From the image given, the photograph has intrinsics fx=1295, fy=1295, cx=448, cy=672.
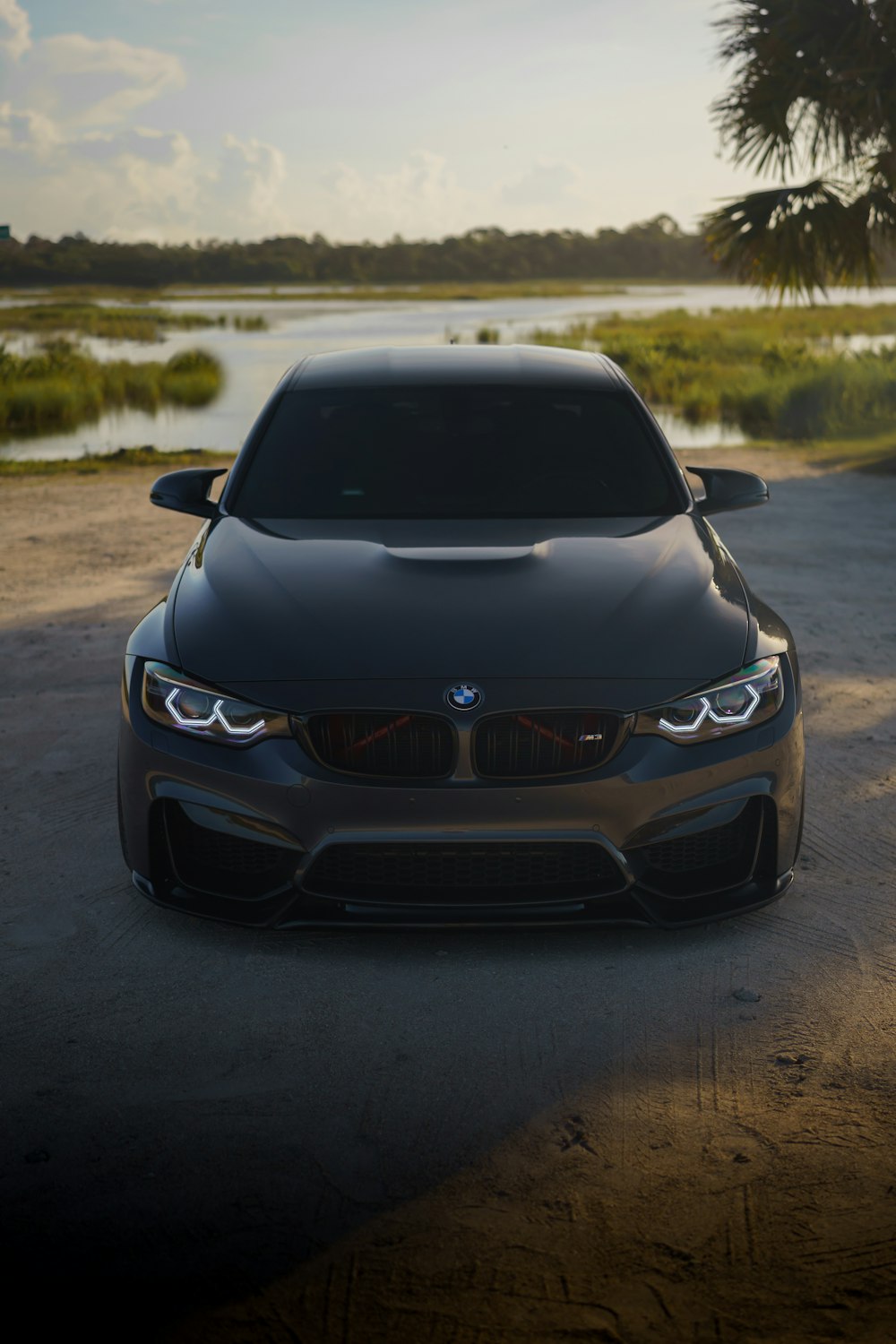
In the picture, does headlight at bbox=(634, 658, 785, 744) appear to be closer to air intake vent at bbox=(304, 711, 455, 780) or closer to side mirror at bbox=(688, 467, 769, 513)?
air intake vent at bbox=(304, 711, 455, 780)

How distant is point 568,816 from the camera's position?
3.17m

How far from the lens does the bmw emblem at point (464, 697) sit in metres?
3.17

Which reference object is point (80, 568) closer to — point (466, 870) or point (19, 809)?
point (19, 809)

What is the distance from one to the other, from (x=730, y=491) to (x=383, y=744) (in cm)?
193

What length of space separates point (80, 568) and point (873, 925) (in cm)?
675

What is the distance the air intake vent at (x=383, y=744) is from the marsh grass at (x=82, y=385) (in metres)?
17.9

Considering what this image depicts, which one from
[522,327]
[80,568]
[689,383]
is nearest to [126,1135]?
[80,568]

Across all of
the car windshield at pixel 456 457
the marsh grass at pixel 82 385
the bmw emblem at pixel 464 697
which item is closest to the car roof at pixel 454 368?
the car windshield at pixel 456 457

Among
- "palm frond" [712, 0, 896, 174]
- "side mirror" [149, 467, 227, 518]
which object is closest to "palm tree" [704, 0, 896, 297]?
"palm frond" [712, 0, 896, 174]

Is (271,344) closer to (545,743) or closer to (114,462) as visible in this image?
(114,462)

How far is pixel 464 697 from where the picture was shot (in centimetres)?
317

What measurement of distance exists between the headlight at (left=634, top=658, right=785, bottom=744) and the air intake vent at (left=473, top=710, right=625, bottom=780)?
9cm

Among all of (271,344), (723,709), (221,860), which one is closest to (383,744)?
(221,860)

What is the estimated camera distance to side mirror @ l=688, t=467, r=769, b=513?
4.46m
